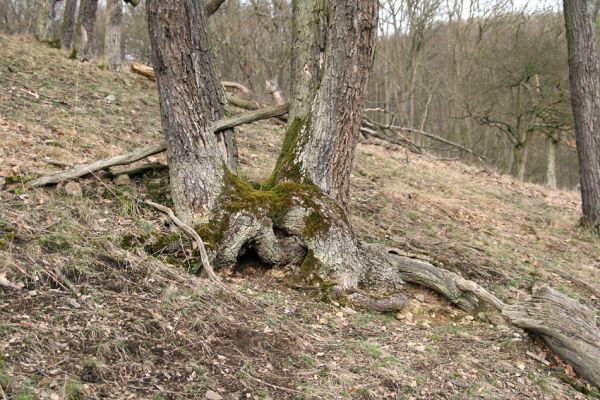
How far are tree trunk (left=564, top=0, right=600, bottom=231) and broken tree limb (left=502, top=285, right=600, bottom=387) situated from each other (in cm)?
482

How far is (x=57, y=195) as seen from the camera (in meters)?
4.82

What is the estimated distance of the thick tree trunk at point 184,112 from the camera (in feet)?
15.5

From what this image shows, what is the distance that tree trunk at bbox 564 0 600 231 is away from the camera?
8633 millimetres

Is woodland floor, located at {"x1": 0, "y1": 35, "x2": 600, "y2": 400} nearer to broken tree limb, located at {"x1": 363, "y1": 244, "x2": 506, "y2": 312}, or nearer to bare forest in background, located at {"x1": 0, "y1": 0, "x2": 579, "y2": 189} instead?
broken tree limb, located at {"x1": 363, "y1": 244, "x2": 506, "y2": 312}

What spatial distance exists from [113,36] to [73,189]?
22.8 feet

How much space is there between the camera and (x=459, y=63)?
23734 mm

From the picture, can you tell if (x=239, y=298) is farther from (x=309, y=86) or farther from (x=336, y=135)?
(x=309, y=86)

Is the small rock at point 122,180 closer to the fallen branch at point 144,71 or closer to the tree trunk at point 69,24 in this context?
the fallen branch at point 144,71

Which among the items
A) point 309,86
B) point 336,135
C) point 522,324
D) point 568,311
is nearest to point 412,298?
point 522,324

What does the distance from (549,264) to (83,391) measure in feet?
20.1

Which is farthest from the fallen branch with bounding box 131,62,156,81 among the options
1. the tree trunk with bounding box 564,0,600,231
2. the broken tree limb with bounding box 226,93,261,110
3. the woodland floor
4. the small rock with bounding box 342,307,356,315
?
the small rock with bounding box 342,307,356,315

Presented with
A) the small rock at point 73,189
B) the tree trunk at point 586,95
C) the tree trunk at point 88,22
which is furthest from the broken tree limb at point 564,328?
the tree trunk at point 88,22

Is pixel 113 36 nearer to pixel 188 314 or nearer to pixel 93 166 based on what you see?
pixel 93 166

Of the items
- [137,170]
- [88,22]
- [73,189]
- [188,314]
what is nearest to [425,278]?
[188,314]
